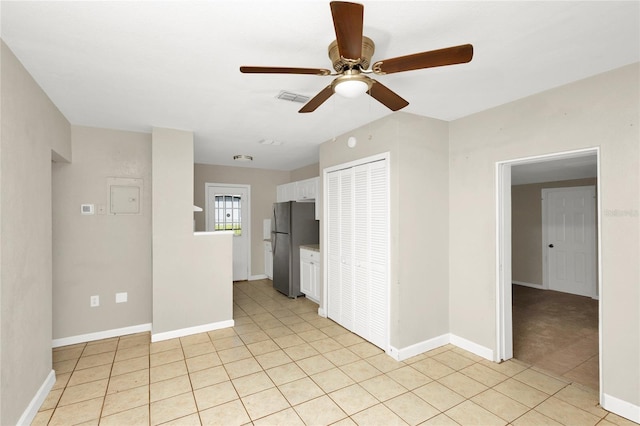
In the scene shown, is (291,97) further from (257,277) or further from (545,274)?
(545,274)

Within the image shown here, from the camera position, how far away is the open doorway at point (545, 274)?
292cm

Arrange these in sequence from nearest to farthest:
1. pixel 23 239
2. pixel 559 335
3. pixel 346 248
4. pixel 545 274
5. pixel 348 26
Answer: pixel 348 26 → pixel 23 239 → pixel 559 335 → pixel 346 248 → pixel 545 274

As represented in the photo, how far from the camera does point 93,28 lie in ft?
5.48

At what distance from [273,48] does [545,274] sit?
666cm

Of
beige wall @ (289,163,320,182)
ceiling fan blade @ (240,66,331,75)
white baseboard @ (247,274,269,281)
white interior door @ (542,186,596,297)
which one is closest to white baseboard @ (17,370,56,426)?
ceiling fan blade @ (240,66,331,75)

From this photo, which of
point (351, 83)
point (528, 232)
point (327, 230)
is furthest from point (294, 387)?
point (528, 232)

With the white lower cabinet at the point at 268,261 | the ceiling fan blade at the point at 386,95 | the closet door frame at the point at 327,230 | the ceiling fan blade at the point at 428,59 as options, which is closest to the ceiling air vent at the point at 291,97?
the ceiling fan blade at the point at 386,95

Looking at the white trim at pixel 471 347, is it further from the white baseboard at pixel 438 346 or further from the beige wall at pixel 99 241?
the beige wall at pixel 99 241

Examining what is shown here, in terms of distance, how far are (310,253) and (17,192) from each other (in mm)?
3443

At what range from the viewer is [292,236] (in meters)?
5.10

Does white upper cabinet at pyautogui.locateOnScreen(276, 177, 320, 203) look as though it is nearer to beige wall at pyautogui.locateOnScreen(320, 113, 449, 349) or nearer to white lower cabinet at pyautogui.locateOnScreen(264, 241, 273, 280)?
white lower cabinet at pyautogui.locateOnScreen(264, 241, 273, 280)

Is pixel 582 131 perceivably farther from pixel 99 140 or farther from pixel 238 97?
pixel 99 140

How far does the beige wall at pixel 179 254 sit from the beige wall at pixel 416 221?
7.04ft

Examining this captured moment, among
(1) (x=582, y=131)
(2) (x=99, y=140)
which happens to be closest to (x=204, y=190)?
(2) (x=99, y=140)
